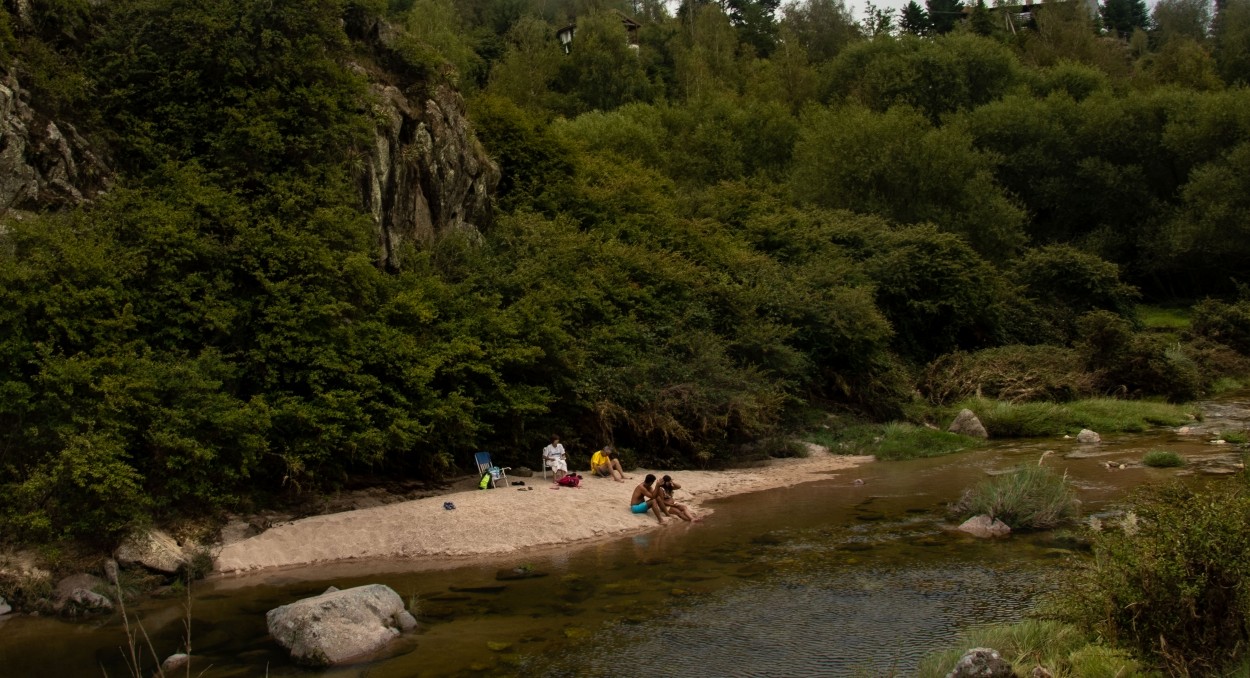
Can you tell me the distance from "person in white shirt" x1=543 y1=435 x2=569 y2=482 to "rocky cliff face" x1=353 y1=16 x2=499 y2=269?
692 cm

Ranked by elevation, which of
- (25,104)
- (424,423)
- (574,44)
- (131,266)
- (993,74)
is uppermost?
(574,44)

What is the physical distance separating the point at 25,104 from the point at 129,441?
8.91 metres

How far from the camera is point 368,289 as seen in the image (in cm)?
2081

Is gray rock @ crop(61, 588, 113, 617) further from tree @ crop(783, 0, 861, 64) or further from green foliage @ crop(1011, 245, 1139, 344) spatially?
tree @ crop(783, 0, 861, 64)

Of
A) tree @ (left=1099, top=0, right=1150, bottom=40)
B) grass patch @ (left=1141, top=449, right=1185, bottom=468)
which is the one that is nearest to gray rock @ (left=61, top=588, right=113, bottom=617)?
grass patch @ (left=1141, top=449, right=1185, bottom=468)

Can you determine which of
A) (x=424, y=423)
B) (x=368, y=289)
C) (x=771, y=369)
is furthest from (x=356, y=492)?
(x=771, y=369)

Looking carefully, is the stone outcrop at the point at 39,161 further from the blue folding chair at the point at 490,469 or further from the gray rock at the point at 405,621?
the gray rock at the point at 405,621

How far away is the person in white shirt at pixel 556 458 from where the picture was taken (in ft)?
70.5

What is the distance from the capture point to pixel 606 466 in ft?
73.8

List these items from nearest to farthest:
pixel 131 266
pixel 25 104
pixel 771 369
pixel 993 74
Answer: pixel 131 266
pixel 25 104
pixel 771 369
pixel 993 74

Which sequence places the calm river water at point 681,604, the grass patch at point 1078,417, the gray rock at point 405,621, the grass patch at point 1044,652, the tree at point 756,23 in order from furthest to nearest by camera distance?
the tree at point 756,23, the grass patch at point 1078,417, the gray rock at point 405,621, the calm river water at point 681,604, the grass patch at point 1044,652

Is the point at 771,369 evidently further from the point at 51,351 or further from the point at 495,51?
the point at 495,51

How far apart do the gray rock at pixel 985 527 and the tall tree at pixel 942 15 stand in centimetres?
8709

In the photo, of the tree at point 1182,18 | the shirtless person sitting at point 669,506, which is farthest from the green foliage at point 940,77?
the shirtless person sitting at point 669,506
